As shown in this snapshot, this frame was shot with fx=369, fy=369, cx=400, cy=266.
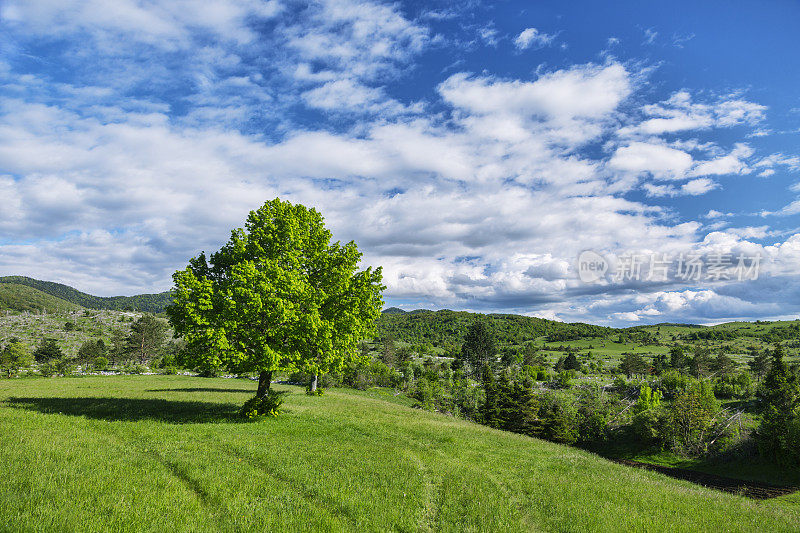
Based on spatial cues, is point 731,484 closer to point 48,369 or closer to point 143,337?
point 48,369

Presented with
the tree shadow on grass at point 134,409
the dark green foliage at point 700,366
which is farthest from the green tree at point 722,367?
the tree shadow on grass at point 134,409

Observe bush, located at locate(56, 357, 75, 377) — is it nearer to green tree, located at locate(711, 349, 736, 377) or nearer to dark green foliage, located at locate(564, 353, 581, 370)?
dark green foliage, located at locate(564, 353, 581, 370)

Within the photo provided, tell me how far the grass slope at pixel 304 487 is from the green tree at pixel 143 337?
378 feet

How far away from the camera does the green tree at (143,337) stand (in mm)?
115938

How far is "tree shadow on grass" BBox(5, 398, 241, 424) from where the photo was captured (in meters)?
21.1

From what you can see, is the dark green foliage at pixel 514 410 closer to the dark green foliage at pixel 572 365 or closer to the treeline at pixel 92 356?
the treeline at pixel 92 356

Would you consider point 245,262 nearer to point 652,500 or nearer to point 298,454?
point 298,454

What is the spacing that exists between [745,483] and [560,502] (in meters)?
50.9

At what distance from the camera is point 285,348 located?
2125 centimetres

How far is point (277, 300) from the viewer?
1984 centimetres

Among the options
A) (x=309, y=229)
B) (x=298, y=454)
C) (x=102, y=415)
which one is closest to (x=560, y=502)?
(x=298, y=454)

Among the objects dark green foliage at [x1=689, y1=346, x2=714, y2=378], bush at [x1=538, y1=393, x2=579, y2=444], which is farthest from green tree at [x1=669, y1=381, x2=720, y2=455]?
dark green foliage at [x1=689, y1=346, x2=714, y2=378]

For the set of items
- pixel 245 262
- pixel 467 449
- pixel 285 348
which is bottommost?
pixel 467 449

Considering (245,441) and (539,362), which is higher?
(245,441)
